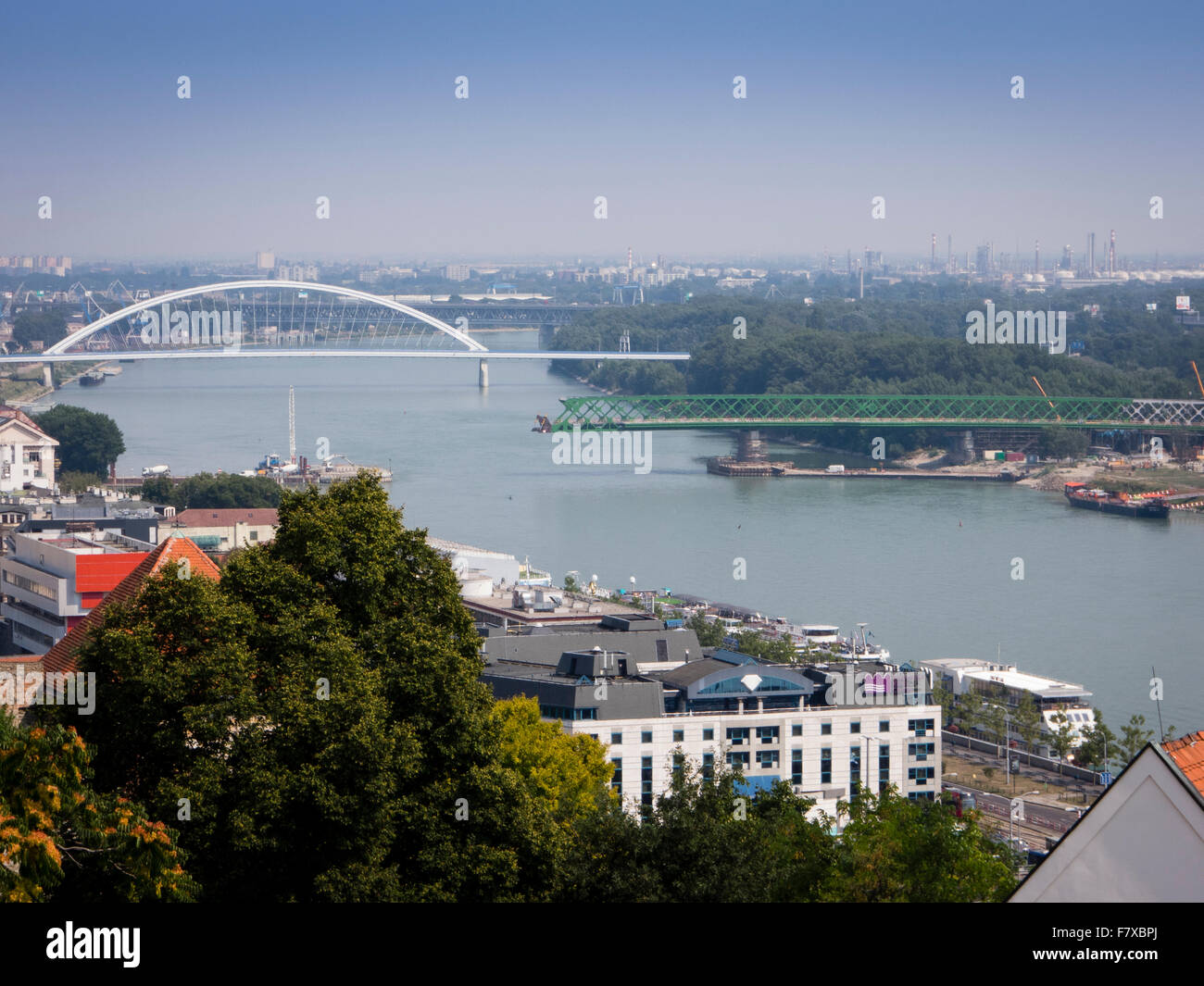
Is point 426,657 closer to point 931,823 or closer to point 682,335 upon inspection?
point 931,823

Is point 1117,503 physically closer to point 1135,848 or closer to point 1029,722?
point 1029,722

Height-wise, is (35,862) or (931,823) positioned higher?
(35,862)

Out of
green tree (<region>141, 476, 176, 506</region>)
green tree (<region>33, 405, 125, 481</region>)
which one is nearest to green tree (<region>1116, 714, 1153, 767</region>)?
green tree (<region>141, 476, 176, 506</region>)

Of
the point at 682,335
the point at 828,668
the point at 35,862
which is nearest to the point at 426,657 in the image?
the point at 35,862

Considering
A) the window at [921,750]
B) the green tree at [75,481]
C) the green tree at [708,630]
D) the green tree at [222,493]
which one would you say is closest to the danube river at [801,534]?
the green tree at [75,481]

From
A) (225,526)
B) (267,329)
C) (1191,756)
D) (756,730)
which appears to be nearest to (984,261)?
(267,329)

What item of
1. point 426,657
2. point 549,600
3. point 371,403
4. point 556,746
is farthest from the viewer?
point 371,403

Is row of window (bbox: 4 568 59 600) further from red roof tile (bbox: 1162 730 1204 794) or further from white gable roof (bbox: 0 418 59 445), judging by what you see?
white gable roof (bbox: 0 418 59 445)
